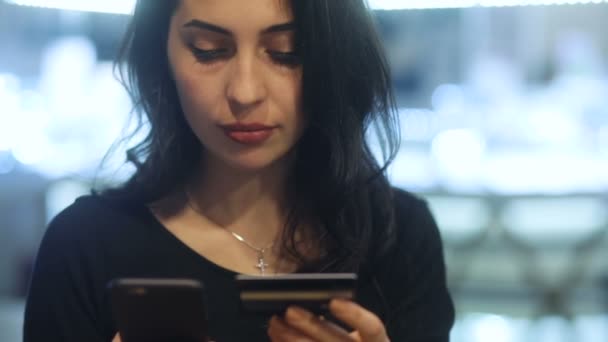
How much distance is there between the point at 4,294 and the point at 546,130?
89.7 inches

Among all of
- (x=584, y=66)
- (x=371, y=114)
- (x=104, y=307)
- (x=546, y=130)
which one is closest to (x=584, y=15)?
(x=584, y=66)

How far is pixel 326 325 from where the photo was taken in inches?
36.0

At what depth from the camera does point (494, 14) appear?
411 centimetres

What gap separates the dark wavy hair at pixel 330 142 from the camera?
1161mm

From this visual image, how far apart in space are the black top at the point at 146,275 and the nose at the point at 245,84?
0.75ft

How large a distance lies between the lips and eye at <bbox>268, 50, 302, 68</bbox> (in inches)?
3.2

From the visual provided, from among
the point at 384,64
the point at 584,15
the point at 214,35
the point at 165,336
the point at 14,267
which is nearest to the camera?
the point at 165,336

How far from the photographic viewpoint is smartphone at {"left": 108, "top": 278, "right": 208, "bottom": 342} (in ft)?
2.84

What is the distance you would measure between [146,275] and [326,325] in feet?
1.13

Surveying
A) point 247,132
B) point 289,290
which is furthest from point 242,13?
point 289,290

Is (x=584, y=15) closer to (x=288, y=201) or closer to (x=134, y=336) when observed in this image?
(x=288, y=201)

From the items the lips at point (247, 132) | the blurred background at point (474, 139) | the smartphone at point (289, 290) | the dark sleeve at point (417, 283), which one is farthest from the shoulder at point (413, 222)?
the blurred background at point (474, 139)

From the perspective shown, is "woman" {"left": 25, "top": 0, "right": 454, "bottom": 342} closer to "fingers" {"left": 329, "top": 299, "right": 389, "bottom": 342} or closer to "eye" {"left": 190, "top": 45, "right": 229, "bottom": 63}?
"eye" {"left": 190, "top": 45, "right": 229, "bottom": 63}

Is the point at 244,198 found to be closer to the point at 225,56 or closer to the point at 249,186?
the point at 249,186
